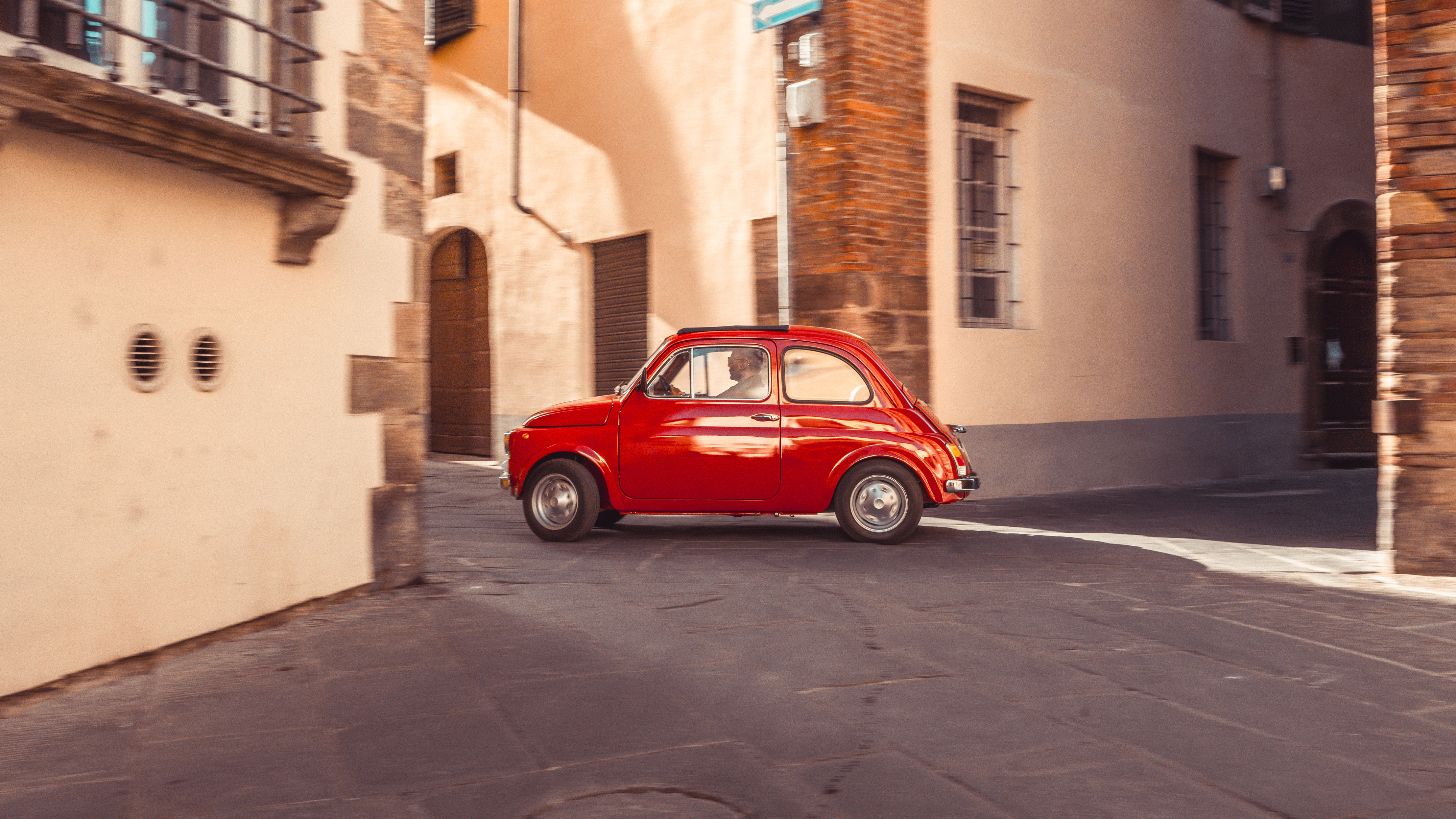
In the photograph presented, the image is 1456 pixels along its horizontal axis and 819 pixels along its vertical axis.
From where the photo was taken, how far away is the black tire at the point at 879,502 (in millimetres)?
7859

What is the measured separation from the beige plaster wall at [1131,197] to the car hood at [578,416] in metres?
3.55

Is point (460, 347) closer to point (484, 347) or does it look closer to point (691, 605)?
point (484, 347)

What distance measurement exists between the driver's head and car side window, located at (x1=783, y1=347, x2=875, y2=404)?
191mm

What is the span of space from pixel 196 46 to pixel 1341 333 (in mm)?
14252

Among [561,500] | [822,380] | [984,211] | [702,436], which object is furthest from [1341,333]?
[561,500]

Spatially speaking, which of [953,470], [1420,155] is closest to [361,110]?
[953,470]

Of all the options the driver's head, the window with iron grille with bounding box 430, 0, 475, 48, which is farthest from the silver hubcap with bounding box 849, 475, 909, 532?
the window with iron grille with bounding box 430, 0, 475, 48

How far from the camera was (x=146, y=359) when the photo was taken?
451 cm

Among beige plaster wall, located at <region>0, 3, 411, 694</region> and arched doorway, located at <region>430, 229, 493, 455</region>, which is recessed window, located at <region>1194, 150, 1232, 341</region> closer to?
arched doorway, located at <region>430, 229, 493, 455</region>

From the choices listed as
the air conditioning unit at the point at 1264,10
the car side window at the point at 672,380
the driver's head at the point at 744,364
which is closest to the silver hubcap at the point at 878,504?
the driver's head at the point at 744,364

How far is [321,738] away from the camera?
357cm

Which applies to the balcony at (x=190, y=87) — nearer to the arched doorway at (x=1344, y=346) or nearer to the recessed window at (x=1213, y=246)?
the recessed window at (x=1213, y=246)

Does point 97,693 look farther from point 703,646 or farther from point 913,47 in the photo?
point 913,47

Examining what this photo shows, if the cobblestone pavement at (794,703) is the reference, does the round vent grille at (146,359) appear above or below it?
above
